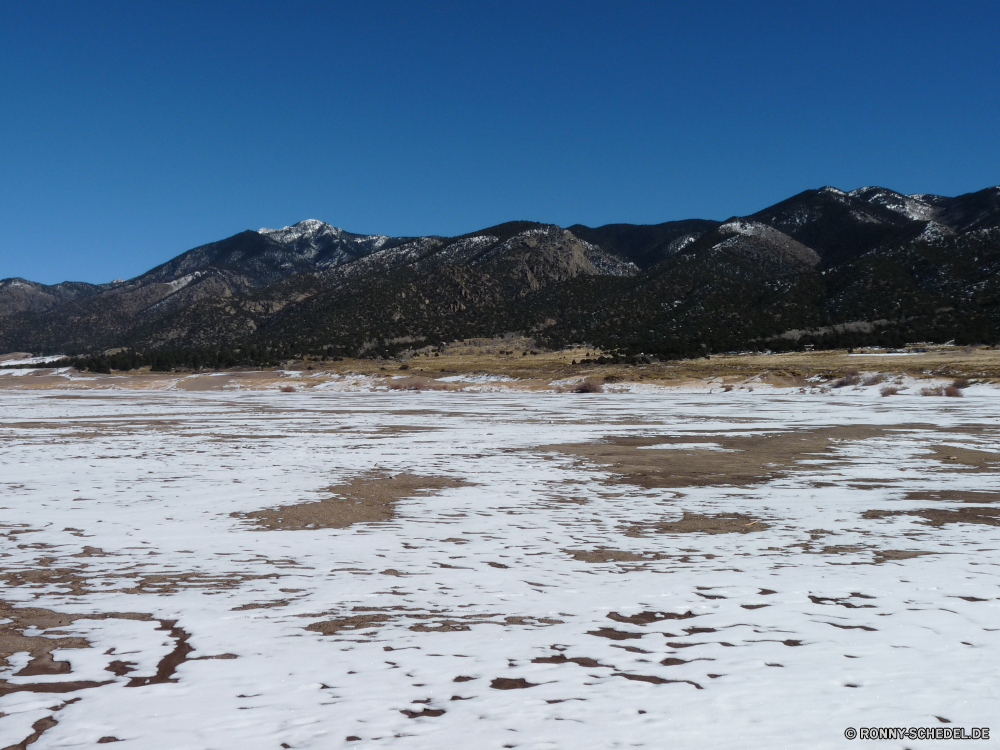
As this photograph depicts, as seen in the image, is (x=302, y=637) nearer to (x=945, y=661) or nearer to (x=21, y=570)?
(x=21, y=570)

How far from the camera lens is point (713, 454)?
1883cm

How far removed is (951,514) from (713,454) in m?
7.81

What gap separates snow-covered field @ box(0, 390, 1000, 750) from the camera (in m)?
4.76

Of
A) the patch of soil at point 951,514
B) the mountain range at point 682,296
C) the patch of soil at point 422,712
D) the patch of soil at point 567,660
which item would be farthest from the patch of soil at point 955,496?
the mountain range at point 682,296

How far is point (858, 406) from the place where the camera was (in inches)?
1426

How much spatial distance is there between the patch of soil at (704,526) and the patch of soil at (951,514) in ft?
6.62

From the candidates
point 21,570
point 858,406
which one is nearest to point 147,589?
point 21,570

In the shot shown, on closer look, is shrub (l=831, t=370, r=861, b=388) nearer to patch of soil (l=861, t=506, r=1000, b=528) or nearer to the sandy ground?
the sandy ground

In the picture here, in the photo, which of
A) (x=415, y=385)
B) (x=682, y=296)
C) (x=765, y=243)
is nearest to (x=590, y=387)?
(x=415, y=385)

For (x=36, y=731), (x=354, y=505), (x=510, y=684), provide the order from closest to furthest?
(x=36, y=731)
(x=510, y=684)
(x=354, y=505)

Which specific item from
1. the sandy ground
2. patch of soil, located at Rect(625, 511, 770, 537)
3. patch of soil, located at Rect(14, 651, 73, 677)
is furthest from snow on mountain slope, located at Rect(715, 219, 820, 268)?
patch of soil, located at Rect(14, 651, 73, 677)

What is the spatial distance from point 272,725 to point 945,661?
17.0 feet

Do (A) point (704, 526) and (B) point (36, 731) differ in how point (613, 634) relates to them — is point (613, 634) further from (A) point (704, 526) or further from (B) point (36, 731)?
(A) point (704, 526)

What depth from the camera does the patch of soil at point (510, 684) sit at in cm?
520
